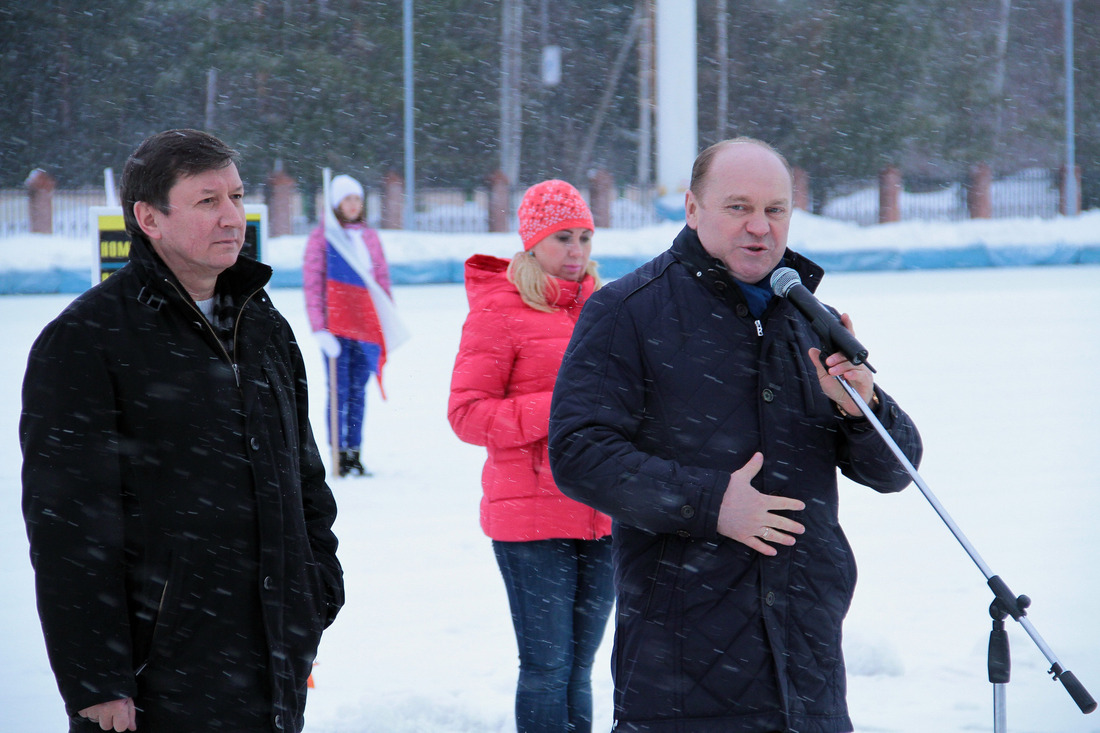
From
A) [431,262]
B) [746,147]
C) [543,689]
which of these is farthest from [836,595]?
[431,262]

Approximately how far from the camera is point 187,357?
2.02 metres

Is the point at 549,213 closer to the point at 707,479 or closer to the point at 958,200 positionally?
the point at 707,479

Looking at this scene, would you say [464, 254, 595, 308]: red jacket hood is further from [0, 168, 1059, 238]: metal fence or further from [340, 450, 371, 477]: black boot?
[0, 168, 1059, 238]: metal fence

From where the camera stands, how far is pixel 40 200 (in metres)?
25.5

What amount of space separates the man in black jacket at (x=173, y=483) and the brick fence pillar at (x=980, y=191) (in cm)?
3414

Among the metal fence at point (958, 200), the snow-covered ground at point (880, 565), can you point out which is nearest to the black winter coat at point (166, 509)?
the snow-covered ground at point (880, 565)

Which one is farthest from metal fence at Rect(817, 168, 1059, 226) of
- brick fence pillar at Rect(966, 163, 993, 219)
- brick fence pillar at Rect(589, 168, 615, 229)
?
brick fence pillar at Rect(589, 168, 615, 229)

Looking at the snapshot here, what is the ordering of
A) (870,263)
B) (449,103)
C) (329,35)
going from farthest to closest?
1. (449,103)
2. (329,35)
3. (870,263)

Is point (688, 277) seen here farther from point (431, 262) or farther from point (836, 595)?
point (431, 262)

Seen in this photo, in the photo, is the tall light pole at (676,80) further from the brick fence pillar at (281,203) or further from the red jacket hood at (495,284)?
the red jacket hood at (495,284)

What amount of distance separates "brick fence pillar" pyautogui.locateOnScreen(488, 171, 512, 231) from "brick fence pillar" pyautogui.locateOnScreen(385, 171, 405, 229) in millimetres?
2365

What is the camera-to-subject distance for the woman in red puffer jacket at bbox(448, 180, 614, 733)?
302 cm

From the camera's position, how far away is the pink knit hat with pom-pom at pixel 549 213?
127 inches

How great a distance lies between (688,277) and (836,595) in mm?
650
